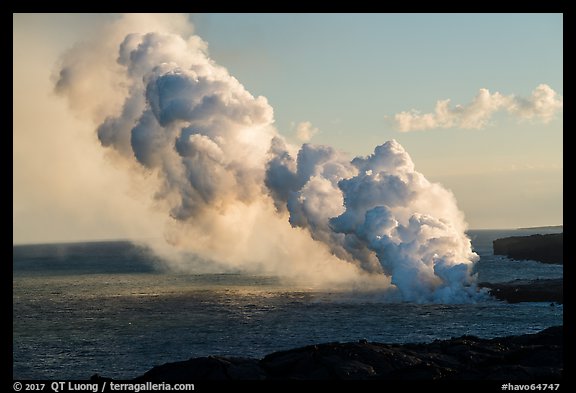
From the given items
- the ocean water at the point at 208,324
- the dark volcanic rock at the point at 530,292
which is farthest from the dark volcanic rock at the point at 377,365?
the dark volcanic rock at the point at 530,292

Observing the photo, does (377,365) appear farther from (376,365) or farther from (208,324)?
(208,324)

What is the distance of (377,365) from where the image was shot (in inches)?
2346

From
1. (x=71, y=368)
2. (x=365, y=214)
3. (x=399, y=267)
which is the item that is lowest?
(x=71, y=368)

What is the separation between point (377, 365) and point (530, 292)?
9193 centimetres

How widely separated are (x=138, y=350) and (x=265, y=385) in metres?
47.6

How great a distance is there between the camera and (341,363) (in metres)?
58.2

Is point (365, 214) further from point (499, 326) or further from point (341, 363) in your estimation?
point (341, 363)

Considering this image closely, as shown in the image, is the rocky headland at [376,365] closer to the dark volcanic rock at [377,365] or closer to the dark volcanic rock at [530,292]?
the dark volcanic rock at [377,365]

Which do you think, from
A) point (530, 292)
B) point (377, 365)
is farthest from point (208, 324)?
point (530, 292)

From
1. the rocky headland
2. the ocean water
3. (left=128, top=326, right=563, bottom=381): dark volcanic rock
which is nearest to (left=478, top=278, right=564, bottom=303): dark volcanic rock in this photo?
the ocean water

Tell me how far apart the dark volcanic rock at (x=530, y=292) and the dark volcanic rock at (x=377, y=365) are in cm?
7793

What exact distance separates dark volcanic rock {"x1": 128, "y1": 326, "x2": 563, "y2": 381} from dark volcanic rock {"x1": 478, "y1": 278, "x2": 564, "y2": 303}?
77.9m

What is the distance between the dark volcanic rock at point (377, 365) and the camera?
180 ft
